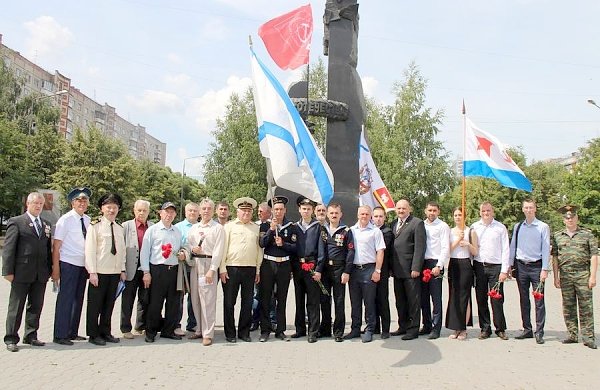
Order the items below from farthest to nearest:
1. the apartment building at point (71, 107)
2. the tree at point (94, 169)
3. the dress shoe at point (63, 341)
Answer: the apartment building at point (71, 107) < the tree at point (94, 169) < the dress shoe at point (63, 341)

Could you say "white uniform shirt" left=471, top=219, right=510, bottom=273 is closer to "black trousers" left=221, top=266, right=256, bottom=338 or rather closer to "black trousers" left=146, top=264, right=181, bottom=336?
"black trousers" left=221, top=266, right=256, bottom=338

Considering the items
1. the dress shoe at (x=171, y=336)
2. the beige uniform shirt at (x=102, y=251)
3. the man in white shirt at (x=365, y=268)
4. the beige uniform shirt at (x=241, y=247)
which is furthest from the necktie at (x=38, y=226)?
the man in white shirt at (x=365, y=268)

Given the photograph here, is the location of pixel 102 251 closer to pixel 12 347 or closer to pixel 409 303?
pixel 12 347

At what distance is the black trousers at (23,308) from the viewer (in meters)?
5.50

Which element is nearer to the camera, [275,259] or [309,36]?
[275,259]

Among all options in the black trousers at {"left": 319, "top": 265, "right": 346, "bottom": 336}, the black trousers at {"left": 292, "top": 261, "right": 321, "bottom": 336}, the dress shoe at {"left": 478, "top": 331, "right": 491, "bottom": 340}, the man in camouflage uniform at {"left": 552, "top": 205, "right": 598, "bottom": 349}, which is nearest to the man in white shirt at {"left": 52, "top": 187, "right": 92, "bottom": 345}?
the black trousers at {"left": 292, "top": 261, "right": 321, "bottom": 336}

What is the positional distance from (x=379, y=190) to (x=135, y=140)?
8113 cm

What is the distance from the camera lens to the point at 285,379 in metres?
4.57

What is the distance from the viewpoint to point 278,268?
20.7 feet

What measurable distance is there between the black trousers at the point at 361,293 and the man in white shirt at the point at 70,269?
3.25m

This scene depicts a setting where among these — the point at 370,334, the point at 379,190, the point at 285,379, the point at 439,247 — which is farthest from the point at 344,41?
the point at 285,379

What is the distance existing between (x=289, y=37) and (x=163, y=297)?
4517mm

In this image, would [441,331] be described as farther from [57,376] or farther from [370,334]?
[57,376]

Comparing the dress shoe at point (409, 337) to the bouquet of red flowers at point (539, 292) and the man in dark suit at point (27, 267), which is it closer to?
the bouquet of red flowers at point (539, 292)
